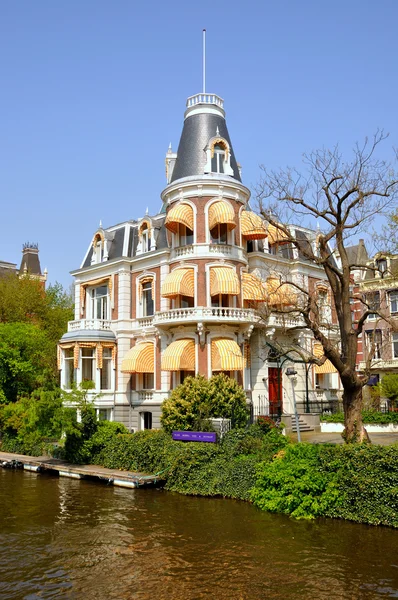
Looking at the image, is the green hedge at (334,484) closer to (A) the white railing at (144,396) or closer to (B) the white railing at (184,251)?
(A) the white railing at (144,396)

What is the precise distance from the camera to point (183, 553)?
568 inches

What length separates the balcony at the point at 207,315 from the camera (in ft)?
94.5

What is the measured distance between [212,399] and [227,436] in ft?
7.34

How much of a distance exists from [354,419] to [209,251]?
43.9 feet

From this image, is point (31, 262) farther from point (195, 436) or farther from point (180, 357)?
point (195, 436)

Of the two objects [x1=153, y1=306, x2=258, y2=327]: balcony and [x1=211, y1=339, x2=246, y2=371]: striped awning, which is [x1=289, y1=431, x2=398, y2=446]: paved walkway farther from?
[x1=153, y1=306, x2=258, y2=327]: balcony

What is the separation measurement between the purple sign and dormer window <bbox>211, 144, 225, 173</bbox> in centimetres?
1527

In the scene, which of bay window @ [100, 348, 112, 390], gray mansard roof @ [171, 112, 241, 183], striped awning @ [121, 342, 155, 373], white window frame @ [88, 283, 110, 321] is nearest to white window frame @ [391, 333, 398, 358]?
gray mansard roof @ [171, 112, 241, 183]

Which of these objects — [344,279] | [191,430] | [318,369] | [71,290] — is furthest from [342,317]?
[71,290]

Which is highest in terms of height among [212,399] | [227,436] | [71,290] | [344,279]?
[71,290]

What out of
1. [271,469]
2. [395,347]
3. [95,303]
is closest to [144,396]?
[95,303]

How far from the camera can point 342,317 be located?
2064 cm

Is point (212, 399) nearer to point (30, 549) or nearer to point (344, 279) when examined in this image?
point (344, 279)

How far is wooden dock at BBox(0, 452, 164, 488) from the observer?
902 inches
